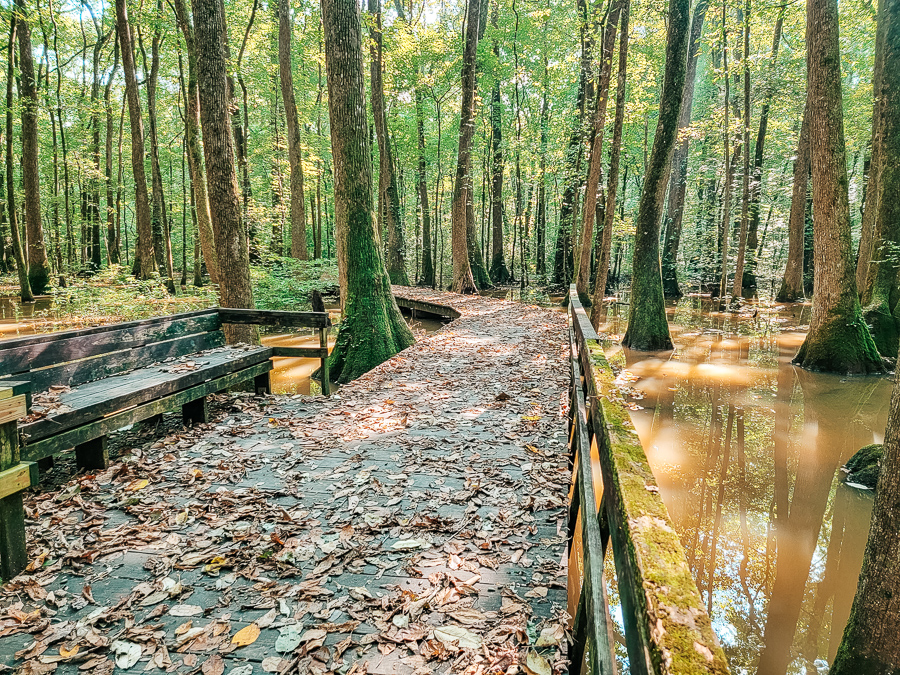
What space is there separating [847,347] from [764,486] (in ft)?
19.4

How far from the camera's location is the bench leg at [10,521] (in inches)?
112

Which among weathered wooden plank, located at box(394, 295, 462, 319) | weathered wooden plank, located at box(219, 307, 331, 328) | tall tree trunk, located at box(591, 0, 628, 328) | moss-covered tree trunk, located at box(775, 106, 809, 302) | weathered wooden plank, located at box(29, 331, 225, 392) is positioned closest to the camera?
weathered wooden plank, located at box(29, 331, 225, 392)

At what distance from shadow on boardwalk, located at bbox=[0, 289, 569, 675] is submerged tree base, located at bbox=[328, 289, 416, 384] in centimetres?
279

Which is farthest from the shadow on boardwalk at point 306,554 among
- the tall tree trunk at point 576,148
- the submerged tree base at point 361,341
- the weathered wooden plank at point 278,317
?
the tall tree trunk at point 576,148

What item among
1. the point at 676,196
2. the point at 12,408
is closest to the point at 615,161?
the point at 676,196

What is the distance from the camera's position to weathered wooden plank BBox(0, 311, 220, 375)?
161 inches

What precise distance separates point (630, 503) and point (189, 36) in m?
12.3

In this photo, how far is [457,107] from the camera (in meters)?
31.5

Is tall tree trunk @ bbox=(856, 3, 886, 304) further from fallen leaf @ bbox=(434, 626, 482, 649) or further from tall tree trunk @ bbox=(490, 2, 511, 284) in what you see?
tall tree trunk @ bbox=(490, 2, 511, 284)

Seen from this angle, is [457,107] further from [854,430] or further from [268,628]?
[268,628]

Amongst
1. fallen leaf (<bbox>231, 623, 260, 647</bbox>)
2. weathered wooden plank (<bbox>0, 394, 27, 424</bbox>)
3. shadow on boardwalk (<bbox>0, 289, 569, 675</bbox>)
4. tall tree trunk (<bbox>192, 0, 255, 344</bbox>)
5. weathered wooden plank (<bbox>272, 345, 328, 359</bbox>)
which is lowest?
fallen leaf (<bbox>231, 623, 260, 647</bbox>)

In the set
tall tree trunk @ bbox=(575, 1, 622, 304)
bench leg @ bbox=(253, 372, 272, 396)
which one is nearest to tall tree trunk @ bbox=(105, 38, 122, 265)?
tall tree trunk @ bbox=(575, 1, 622, 304)

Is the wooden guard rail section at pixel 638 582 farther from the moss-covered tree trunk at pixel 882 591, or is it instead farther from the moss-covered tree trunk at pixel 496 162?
the moss-covered tree trunk at pixel 496 162

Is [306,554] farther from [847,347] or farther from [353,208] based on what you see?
[847,347]
